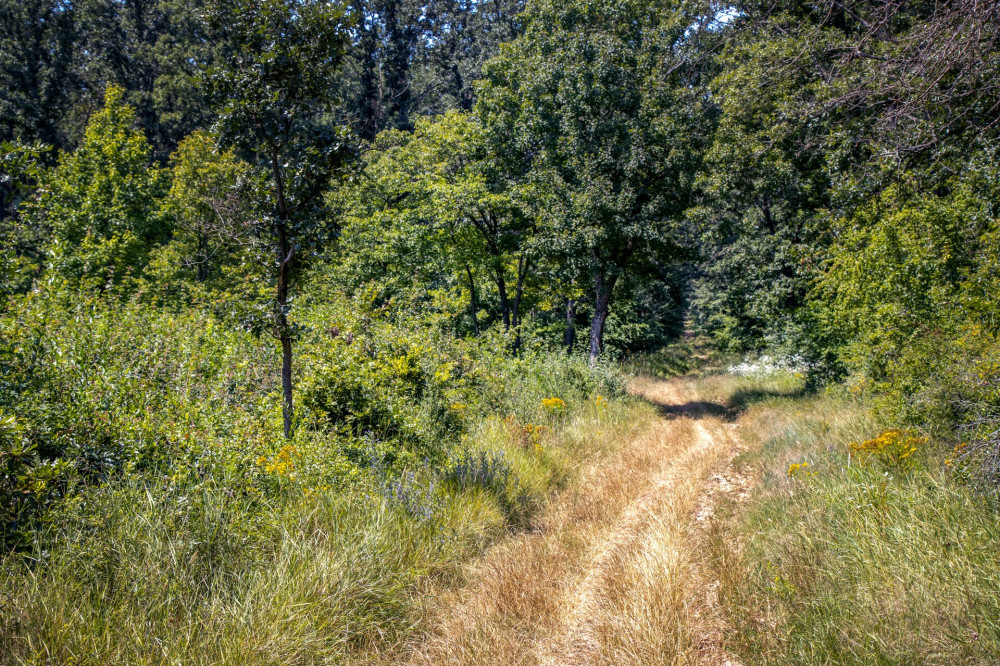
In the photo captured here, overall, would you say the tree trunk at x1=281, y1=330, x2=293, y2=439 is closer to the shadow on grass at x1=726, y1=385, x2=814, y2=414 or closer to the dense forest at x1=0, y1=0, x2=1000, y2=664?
the dense forest at x1=0, y1=0, x2=1000, y2=664

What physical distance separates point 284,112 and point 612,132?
11.5 meters

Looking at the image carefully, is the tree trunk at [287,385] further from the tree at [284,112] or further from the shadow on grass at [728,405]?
the shadow on grass at [728,405]

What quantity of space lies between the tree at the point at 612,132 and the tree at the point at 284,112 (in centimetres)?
963

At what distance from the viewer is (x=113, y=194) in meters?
21.3

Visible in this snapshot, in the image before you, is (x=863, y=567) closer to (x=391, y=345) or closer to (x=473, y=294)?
(x=391, y=345)

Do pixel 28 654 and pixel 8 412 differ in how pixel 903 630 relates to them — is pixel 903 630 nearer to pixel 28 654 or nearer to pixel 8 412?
pixel 28 654

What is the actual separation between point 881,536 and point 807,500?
1.06 m

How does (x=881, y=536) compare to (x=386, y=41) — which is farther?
(x=386, y=41)

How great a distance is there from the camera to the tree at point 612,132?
541 inches

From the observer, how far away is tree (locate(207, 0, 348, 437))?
15.0 feet

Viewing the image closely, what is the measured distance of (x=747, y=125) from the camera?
14.8 metres

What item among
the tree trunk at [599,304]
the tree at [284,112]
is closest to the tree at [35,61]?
the tree trunk at [599,304]

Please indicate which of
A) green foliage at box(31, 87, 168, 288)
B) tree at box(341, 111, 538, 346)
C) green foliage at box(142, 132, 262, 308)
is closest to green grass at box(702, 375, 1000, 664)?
green foliage at box(142, 132, 262, 308)

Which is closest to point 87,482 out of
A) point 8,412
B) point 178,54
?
point 8,412
